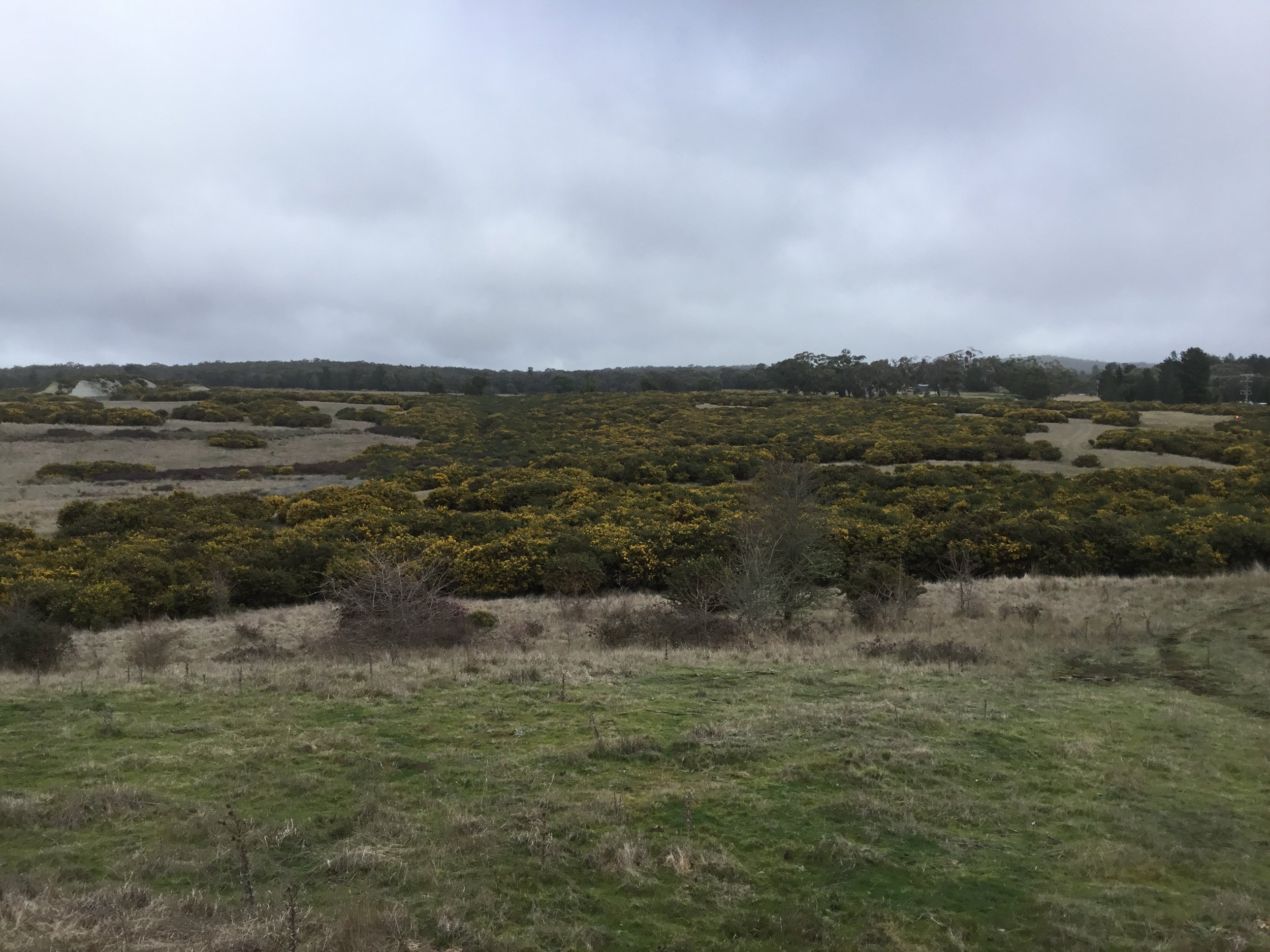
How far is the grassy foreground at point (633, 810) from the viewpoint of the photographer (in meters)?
4.06

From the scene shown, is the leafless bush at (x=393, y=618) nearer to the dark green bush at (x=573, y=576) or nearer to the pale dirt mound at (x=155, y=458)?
the dark green bush at (x=573, y=576)

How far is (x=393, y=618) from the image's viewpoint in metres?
13.3

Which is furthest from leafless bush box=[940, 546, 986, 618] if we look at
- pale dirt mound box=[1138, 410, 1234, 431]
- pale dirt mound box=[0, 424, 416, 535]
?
pale dirt mound box=[1138, 410, 1234, 431]

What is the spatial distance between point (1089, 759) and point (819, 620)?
9.75 metres

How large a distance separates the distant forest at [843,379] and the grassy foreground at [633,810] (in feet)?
252

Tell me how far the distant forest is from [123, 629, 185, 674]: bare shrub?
7405cm

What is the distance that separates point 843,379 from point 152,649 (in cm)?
8430

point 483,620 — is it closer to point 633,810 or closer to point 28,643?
point 28,643

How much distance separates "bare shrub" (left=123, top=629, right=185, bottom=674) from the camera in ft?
38.4

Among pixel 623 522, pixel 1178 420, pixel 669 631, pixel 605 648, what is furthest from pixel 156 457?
pixel 1178 420

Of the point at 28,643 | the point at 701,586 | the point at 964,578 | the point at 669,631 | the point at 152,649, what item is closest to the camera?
the point at 28,643

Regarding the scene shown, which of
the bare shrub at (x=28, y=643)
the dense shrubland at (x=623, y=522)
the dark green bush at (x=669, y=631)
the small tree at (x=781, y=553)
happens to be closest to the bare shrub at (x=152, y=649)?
the bare shrub at (x=28, y=643)

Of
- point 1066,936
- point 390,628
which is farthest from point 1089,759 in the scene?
point 390,628

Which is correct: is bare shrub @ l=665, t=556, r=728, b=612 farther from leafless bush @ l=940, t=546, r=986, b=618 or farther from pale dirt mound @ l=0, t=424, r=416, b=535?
pale dirt mound @ l=0, t=424, r=416, b=535
